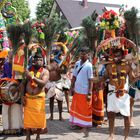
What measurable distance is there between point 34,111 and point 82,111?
5.02ft

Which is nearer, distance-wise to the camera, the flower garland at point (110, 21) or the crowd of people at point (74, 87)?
the crowd of people at point (74, 87)

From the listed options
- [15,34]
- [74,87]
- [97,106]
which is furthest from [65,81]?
[15,34]

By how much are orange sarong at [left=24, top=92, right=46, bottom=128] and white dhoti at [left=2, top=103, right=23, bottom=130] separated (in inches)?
36.6

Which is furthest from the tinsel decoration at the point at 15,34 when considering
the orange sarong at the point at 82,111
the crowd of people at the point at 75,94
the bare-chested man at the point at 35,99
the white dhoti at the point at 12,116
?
the orange sarong at the point at 82,111

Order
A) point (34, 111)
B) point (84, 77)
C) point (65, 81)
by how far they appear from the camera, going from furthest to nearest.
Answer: point (65, 81)
point (84, 77)
point (34, 111)

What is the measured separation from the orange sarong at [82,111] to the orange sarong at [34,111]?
1.34m

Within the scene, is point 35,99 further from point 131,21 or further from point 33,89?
point 131,21

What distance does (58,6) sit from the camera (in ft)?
173

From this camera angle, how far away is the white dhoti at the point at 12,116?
798cm

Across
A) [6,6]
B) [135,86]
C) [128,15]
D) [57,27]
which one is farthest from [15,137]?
[6,6]

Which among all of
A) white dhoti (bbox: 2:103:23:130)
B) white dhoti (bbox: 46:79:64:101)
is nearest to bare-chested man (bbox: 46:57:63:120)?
white dhoti (bbox: 46:79:64:101)

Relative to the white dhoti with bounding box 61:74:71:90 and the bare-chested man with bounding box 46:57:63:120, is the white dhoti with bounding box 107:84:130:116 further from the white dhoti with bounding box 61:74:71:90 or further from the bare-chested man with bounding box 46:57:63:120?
the white dhoti with bounding box 61:74:71:90

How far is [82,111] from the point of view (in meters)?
8.29

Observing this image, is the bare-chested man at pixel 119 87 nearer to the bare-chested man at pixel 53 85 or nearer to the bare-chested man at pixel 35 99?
the bare-chested man at pixel 35 99
